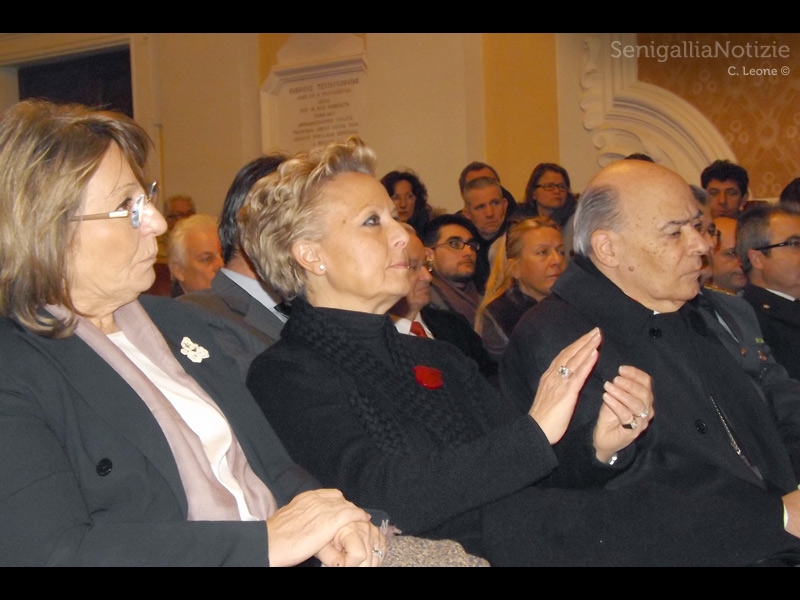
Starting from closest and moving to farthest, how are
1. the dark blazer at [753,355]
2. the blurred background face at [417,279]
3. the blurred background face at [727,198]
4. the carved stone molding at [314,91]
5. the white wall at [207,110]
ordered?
the dark blazer at [753,355], the blurred background face at [417,279], the blurred background face at [727,198], the carved stone molding at [314,91], the white wall at [207,110]

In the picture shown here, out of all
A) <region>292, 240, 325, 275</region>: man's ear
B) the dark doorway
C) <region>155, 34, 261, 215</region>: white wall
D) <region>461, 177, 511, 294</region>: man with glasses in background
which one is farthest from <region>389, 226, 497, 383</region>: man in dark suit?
the dark doorway

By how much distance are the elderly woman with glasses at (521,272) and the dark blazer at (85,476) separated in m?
2.62

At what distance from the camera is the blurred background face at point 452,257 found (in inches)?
183

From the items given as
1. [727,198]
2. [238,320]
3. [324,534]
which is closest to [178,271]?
[238,320]

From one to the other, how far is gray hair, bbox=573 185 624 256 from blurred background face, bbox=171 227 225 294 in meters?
2.14

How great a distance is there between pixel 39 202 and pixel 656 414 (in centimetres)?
155

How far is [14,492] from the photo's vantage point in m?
1.46

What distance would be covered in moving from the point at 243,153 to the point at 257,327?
18.8ft

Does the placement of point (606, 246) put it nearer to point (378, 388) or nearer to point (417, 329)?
point (378, 388)

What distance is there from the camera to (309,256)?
2.29 metres

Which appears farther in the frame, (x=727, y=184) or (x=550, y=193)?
(x=550, y=193)

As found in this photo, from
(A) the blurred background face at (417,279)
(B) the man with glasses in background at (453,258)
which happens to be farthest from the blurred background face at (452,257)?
(A) the blurred background face at (417,279)

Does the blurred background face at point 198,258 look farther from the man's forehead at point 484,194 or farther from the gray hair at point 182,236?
the man's forehead at point 484,194

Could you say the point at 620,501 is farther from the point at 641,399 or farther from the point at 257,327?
the point at 257,327
